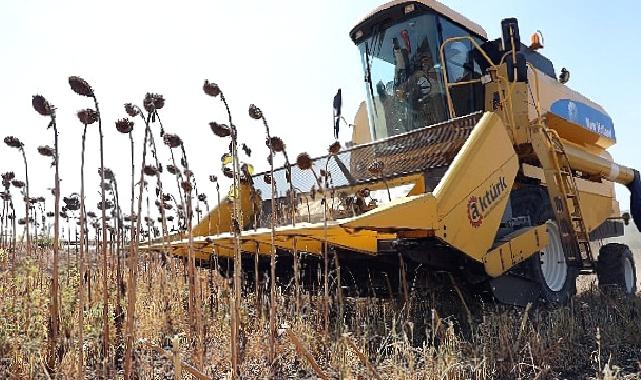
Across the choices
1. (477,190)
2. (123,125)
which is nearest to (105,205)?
(123,125)

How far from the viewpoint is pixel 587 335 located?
348cm

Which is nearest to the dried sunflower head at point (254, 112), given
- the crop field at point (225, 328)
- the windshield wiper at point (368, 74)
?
the crop field at point (225, 328)

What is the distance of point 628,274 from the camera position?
5570mm

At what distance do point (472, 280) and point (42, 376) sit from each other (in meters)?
2.42

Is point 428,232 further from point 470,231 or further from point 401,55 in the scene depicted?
point 401,55

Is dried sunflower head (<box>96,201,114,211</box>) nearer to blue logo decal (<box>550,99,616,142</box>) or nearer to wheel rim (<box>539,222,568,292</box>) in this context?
wheel rim (<box>539,222,568,292</box>)

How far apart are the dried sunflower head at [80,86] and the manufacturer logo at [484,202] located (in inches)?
89.9

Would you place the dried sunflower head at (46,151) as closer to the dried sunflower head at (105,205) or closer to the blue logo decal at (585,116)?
the dried sunflower head at (105,205)

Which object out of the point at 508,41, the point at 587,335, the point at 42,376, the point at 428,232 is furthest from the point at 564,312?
the point at 42,376

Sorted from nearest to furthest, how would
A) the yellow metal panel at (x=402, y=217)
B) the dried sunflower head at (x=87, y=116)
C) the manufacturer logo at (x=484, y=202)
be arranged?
the dried sunflower head at (x=87, y=116) → the yellow metal panel at (x=402, y=217) → the manufacturer logo at (x=484, y=202)

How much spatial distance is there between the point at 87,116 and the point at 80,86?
0.12 m

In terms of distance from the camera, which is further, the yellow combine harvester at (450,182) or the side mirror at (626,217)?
the side mirror at (626,217)

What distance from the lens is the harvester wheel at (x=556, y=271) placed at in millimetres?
4477

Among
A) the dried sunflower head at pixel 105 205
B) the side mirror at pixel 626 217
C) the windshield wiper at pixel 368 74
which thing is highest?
the windshield wiper at pixel 368 74
